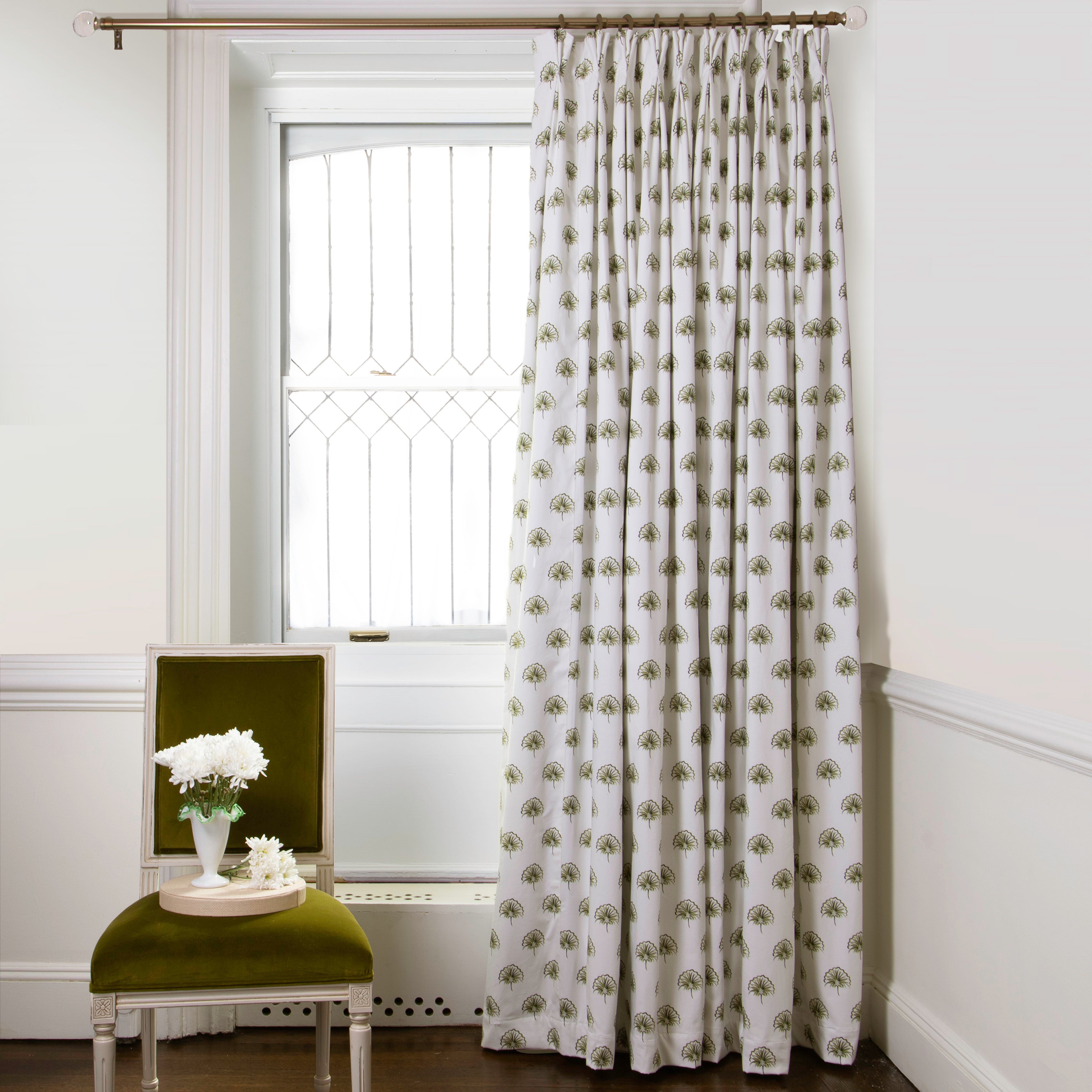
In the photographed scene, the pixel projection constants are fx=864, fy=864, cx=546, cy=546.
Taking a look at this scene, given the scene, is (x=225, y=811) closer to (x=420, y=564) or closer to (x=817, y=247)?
(x=420, y=564)

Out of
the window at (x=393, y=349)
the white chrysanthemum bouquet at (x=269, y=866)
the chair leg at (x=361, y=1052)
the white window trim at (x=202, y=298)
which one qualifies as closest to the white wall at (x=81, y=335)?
the white window trim at (x=202, y=298)

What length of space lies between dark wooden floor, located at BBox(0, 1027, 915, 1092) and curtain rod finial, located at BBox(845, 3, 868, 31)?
238 centimetres

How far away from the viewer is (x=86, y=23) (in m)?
2.01

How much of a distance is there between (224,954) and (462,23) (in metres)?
2.05

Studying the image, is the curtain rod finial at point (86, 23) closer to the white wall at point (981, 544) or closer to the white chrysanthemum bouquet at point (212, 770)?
the white chrysanthemum bouquet at point (212, 770)

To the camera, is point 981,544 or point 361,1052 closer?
point 361,1052

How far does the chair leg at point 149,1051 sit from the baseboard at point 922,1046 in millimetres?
1612

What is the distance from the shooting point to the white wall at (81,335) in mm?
2141

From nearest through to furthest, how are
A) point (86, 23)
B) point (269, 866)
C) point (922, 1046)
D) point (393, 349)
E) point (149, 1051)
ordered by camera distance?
point (269, 866) < point (149, 1051) < point (922, 1046) < point (86, 23) < point (393, 349)

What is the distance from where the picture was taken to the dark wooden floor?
74.7 inches

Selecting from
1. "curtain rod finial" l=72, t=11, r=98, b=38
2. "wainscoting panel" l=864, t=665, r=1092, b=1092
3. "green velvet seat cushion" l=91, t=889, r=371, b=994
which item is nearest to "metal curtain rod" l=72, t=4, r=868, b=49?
"curtain rod finial" l=72, t=11, r=98, b=38

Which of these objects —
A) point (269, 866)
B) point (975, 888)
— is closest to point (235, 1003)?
point (269, 866)

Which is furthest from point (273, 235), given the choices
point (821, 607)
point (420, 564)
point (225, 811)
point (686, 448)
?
point (821, 607)

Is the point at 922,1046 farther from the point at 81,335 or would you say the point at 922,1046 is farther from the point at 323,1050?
the point at 81,335
